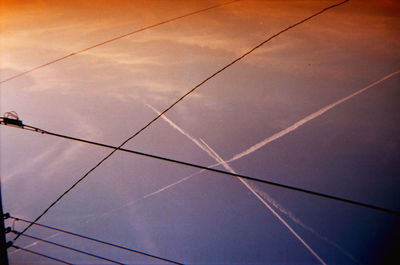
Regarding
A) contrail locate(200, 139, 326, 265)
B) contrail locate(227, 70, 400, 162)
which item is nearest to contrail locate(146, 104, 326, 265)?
contrail locate(200, 139, 326, 265)

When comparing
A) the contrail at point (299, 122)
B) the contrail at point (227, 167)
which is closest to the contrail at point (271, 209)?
the contrail at point (227, 167)

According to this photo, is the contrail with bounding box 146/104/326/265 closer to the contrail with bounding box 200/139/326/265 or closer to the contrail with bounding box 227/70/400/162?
the contrail with bounding box 200/139/326/265

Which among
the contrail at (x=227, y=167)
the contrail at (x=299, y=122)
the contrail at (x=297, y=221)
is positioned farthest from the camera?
the contrail at (x=299, y=122)

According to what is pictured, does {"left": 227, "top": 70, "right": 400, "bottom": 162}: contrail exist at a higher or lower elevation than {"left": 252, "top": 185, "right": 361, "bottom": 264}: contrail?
higher

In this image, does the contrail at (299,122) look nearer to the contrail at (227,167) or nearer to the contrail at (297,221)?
the contrail at (227,167)

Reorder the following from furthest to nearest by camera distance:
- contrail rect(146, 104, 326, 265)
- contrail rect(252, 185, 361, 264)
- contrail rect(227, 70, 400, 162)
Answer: contrail rect(227, 70, 400, 162) < contrail rect(146, 104, 326, 265) < contrail rect(252, 185, 361, 264)

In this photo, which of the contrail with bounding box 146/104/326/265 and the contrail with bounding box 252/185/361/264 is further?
the contrail with bounding box 146/104/326/265

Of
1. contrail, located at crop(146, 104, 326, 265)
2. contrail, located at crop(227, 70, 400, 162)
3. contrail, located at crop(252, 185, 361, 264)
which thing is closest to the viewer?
contrail, located at crop(252, 185, 361, 264)

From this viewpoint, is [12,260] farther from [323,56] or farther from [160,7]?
[160,7]

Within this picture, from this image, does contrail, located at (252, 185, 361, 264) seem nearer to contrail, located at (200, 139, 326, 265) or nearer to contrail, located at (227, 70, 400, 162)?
contrail, located at (200, 139, 326, 265)

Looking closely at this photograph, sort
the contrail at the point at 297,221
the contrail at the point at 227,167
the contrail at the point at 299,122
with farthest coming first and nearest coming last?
1. the contrail at the point at 299,122
2. the contrail at the point at 227,167
3. the contrail at the point at 297,221

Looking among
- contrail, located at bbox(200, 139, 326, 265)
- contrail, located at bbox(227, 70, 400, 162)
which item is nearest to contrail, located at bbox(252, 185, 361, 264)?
contrail, located at bbox(200, 139, 326, 265)
